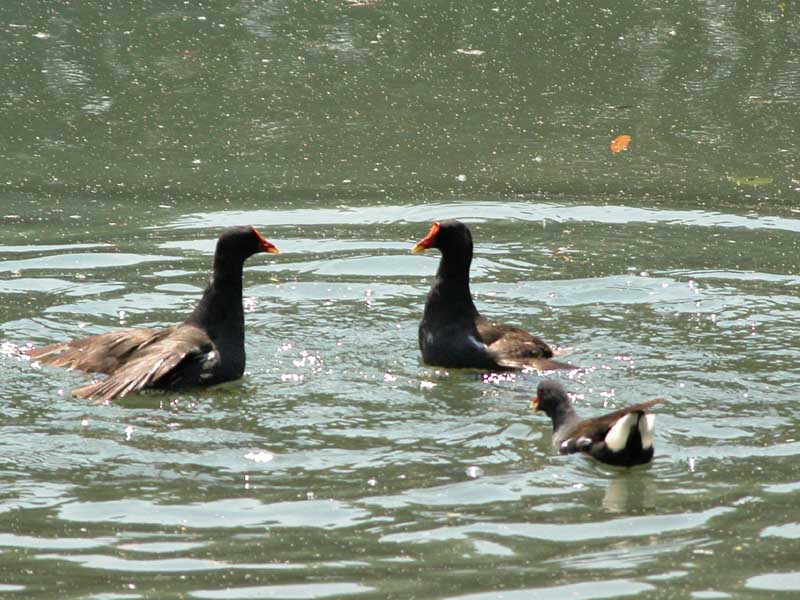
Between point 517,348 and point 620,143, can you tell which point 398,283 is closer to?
point 517,348

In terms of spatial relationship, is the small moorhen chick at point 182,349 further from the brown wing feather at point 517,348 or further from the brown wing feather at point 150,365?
the brown wing feather at point 517,348

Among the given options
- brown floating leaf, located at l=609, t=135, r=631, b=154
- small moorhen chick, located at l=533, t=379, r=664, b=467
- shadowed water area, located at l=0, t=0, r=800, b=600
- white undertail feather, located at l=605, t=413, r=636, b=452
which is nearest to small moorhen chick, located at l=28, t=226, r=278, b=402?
shadowed water area, located at l=0, t=0, r=800, b=600

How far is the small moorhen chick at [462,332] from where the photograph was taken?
9008mm

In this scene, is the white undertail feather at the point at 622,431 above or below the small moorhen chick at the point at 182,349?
below

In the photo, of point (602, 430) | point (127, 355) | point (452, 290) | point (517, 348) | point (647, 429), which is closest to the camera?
point (647, 429)

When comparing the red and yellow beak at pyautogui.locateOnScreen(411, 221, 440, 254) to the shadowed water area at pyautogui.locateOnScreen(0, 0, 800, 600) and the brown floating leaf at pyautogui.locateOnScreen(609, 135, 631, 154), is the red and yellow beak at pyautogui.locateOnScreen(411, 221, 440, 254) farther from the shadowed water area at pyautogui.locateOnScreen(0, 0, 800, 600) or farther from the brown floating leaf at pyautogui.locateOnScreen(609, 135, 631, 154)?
the brown floating leaf at pyautogui.locateOnScreen(609, 135, 631, 154)

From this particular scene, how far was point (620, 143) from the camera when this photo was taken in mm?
13414

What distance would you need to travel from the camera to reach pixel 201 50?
15312 mm

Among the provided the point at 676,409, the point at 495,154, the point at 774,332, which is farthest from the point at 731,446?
the point at 495,154

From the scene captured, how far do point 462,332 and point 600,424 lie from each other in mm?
1813

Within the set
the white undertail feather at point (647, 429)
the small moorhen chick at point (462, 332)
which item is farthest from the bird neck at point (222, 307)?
the white undertail feather at point (647, 429)

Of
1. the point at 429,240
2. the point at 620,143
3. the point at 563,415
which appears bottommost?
the point at 563,415

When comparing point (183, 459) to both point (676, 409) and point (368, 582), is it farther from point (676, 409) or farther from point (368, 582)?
point (676, 409)

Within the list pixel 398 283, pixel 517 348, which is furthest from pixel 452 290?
pixel 398 283
